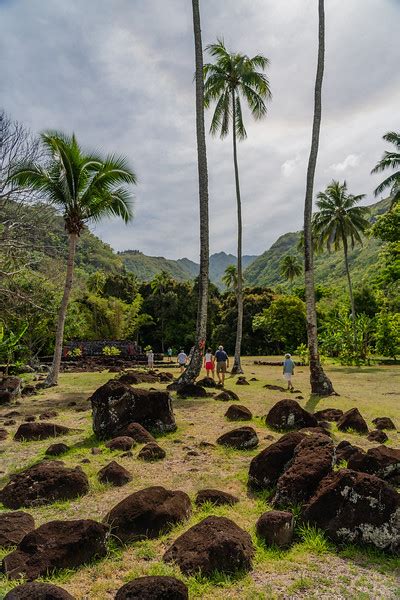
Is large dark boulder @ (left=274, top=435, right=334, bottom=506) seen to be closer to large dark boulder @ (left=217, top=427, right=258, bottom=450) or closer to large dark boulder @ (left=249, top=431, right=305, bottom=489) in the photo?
large dark boulder @ (left=249, top=431, right=305, bottom=489)

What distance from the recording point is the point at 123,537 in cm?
487

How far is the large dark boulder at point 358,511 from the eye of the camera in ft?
15.1

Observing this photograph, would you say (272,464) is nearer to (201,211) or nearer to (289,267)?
(201,211)

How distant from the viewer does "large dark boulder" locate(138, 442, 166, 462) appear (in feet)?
24.8

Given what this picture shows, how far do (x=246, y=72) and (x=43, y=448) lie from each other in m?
20.8

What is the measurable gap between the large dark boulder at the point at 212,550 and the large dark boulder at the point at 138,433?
4.06 meters

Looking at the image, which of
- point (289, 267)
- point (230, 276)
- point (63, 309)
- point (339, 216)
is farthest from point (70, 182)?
point (289, 267)

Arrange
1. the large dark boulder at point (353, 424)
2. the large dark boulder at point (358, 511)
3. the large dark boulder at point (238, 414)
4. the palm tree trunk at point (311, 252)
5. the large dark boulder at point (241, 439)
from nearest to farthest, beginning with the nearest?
the large dark boulder at point (358, 511)
the large dark boulder at point (241, 439)
the large dark boulder at point (353, 424)
the large dark boulder at point (238, 414)
the palm tree trunk at point (311, 252)

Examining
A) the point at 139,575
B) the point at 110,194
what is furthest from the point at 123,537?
the point at 110,194

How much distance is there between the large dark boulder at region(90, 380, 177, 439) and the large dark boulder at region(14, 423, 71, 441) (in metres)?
0.92

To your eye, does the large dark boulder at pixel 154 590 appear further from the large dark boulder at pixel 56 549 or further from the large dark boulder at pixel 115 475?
the large dark boulder at pixel 115 475

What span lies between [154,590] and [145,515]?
1.51 m

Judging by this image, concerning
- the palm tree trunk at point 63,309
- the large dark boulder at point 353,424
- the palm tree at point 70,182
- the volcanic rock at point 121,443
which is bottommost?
the volcanic rock at point 121,443

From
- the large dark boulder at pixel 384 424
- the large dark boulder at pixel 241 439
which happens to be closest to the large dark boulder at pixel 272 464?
the large dark boulder at pixel 241 439
